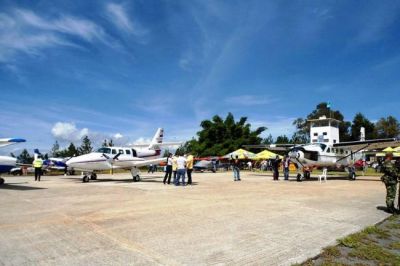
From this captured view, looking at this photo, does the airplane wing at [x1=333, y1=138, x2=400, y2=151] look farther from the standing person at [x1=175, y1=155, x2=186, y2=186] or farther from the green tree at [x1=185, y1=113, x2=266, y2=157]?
the green tree at [x1=185, y1=113, x2=266, y2=157]

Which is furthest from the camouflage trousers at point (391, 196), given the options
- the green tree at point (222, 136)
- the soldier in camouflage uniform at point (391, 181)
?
the green tree at point (222, 136)

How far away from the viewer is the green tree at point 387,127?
81.6 metres

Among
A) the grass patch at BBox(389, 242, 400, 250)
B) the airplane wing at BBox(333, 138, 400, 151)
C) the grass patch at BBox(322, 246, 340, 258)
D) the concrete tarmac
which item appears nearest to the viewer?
the concrete tarmac

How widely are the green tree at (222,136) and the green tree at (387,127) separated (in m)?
38.3

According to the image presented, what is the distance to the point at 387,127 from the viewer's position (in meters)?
82.6

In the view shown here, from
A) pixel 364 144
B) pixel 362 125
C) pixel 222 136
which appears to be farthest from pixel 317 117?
pixel 364 144

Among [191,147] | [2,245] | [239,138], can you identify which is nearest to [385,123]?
[239,138]

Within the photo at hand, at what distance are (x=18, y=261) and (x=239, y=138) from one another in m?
58.0

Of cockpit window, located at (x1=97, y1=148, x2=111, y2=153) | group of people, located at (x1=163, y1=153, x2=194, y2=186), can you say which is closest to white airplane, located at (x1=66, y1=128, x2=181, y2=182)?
cockpit window, located at (x1=97, y1=148, x2=111, y2=153)

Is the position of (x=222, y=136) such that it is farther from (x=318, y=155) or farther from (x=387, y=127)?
(x=387, y=127)

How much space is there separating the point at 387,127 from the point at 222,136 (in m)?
48.1

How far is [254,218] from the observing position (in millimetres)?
8102

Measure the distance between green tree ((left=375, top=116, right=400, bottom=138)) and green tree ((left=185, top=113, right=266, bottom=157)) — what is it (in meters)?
38.3

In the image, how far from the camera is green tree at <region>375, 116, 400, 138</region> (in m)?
81.6
